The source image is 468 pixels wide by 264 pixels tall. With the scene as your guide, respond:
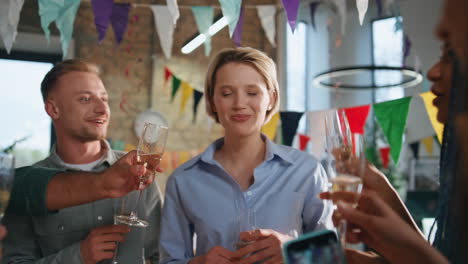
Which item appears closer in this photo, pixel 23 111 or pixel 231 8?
pixel 231 8

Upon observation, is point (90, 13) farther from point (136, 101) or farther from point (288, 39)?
point (288, 39)

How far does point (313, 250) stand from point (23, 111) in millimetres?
5255

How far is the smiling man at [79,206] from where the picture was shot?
1559 millimetres

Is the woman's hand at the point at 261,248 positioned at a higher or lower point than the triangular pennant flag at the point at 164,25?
lower

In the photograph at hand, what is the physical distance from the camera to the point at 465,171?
15.2 inches

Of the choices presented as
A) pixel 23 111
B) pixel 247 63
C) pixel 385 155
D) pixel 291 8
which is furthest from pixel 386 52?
pixel 247 63

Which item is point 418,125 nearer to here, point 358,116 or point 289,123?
point 358,116

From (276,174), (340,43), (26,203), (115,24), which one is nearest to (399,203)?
(276,174)

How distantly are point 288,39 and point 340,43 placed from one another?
3.45 ft

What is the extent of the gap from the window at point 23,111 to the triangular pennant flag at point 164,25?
2.91 m

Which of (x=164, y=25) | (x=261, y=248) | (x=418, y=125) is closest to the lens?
(x=261, y=248)

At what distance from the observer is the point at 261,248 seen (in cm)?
109

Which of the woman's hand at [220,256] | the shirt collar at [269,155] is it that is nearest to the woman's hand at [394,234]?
the woman's hand at [220,256]

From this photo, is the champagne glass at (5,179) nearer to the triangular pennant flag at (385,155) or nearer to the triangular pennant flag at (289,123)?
the triangular pennant flag at (289,123)
